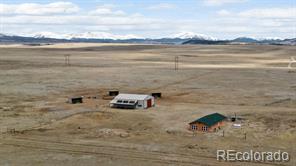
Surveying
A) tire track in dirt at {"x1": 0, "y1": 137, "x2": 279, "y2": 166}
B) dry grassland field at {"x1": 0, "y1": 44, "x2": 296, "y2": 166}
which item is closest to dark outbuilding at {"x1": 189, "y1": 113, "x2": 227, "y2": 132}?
dry grassland field at {"x1": 0, "y1": 44, "x2": 296, "y2": 166}

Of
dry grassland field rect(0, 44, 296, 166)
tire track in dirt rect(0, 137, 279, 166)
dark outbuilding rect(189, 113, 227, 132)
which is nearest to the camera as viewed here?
tire track in dirt rect(0, 137, 279, 166)

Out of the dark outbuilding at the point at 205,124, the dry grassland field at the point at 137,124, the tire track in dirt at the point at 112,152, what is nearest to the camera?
the tire track in dirt at the point at 112,152

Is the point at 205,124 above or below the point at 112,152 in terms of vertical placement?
above

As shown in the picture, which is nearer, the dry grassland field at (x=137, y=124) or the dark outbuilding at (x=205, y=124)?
the dry grassland field at (x=137, y=124)

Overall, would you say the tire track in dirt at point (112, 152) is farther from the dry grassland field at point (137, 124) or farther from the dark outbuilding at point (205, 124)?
the dark outbuilding at point (205, 124)

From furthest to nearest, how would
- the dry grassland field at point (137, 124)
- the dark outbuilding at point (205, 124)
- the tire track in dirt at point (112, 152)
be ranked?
the dark outbuilding at point (205, 124) → the dry grassland field at point (137, 124) → the tire track in dirt at point (112, 152)

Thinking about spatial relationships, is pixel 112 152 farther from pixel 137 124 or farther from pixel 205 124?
pixel 137 124

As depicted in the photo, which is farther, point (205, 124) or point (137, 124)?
point (137, 124)

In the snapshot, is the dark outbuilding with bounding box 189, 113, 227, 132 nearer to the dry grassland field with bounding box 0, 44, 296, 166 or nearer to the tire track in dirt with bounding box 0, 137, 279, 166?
the dry grassland field with bounding box 0, 44, 296, 166

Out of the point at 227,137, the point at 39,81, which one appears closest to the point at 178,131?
the point at 227,137

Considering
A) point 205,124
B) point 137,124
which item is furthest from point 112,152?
point 137,124

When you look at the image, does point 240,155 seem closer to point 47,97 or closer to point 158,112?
point 158,112

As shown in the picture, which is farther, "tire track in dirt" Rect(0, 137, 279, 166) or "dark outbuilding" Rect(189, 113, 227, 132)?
"dark outbuilding" Rect(189, 113, 227, 132)

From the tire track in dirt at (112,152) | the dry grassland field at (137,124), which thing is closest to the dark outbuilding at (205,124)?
the dry grassland field at (137,124)
